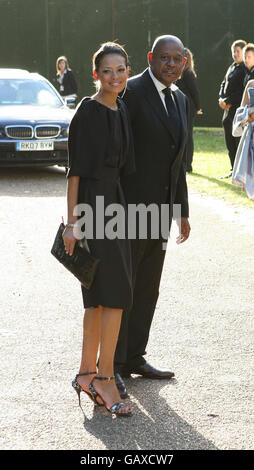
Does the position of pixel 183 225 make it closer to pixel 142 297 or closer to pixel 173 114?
pixel 142 297

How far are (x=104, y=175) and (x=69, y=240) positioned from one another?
1.22 ft

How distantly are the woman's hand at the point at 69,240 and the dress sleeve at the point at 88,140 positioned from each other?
1.00 ft

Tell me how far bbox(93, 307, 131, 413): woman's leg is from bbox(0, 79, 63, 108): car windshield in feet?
37.3

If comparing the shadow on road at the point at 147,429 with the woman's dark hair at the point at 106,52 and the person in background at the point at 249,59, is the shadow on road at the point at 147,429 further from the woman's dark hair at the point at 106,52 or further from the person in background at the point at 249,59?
the person in background at the point at 249,59

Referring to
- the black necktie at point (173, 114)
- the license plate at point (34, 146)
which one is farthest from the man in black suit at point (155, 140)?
the license plate at point (34, 146)

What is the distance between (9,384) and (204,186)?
8.89 meters

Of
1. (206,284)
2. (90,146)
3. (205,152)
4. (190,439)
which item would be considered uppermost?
(90,146)

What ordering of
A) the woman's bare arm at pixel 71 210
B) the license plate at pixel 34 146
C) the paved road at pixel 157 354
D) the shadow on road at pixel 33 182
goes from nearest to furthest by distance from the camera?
the paved road at pixel 157 354, the woman's bare arm at pixel 71 210, the shadow on road at pixel 33 182, the license plate at pixel 34 146

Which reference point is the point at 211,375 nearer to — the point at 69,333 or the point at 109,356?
the point at 109,356

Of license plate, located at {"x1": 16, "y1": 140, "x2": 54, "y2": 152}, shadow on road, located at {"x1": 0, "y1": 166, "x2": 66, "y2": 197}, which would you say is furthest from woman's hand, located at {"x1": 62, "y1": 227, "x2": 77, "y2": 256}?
license plate, located at {"x1": 16, "y1": 140, "x2": 54, "y2": 152}

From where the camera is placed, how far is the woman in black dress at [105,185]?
421 cm

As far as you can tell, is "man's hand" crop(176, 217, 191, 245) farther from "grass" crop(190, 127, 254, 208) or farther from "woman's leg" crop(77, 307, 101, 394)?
"grass" crop(190, 127, 254, 208)

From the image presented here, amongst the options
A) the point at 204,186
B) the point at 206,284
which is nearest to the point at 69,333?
the point at 206,284

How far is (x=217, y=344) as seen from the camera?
5.59 metres
